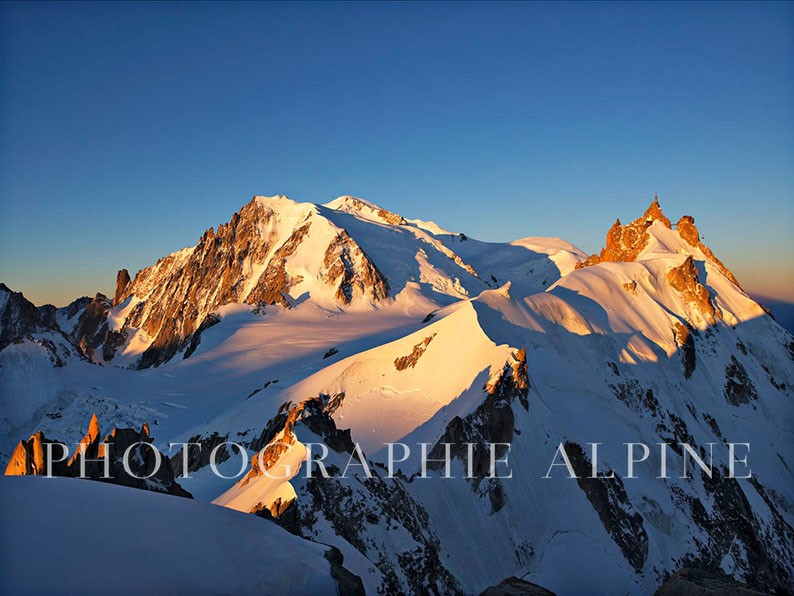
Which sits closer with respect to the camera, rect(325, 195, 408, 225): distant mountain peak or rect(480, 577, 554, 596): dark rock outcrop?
rect(480, 577, 554, 596): dark rock outcrop

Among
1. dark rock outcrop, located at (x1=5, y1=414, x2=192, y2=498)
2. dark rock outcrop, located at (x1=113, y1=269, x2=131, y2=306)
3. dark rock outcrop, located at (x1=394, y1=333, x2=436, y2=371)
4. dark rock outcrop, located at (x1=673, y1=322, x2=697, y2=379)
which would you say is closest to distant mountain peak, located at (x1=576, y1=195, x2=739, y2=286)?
dark rock outcrop, located at (x1=673, y1=322, x2=697, y2=379)

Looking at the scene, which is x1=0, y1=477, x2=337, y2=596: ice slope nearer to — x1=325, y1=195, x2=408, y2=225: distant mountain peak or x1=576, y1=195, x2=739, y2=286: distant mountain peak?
x1=576, y1=195, x2=739, y2=286: distant mountain peak

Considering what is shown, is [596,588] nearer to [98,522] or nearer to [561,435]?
[561,435]

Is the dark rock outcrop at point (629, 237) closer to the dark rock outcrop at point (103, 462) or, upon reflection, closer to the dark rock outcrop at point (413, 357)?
the dark rock outcrop at point (413, 357)

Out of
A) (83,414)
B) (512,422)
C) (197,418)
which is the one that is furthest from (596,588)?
(83,414)

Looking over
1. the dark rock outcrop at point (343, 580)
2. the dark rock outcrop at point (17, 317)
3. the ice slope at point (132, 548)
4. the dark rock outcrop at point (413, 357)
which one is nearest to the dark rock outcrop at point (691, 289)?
the dark rock outcrop at point (413, 357)

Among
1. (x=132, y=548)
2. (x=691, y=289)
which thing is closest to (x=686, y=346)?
(x=691, y=289)

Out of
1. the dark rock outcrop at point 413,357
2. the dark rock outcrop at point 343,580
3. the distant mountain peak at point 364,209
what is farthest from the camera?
the distant mountain peak at point 364,209
